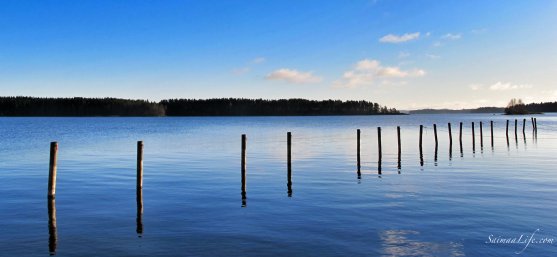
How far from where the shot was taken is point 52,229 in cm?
1410

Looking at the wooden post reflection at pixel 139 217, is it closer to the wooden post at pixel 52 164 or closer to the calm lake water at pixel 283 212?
the calm lake water at pixel 283 212

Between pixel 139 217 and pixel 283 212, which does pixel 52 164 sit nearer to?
pixel 139 217

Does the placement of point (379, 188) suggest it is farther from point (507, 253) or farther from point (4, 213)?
point (4, 213)

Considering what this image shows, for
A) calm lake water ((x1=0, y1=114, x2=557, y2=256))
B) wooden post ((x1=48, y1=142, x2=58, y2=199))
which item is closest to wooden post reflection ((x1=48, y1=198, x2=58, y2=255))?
calm lake water ((x1=0, y1=114, x2=557, y2=256))

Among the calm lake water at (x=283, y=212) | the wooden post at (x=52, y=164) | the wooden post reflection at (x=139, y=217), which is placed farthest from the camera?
the wooden post at (x=52, y=164)

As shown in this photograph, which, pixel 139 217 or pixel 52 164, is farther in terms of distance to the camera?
pixel 52 164

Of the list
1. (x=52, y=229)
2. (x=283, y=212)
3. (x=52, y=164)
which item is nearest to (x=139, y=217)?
(x=52, y=229)

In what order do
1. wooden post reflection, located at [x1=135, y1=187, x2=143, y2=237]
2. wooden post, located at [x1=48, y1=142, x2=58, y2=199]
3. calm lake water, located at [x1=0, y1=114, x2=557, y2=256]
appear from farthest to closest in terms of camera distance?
wooden post, located at [x1=48, y1=142, x2=58, y2=199] → wooden post reflection, located at [x1=135, y1=187, x2=143, y2=237] → calm lake water, located at [x1=0, y1=114, x2=557, y2=256]

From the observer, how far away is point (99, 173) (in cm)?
2764

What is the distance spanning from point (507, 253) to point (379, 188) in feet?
33.4

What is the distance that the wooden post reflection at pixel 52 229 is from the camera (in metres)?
12.3

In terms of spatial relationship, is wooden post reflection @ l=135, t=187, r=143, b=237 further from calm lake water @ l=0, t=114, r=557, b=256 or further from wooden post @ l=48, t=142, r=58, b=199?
wooden post @ l=48, t=142, r=58, b=199

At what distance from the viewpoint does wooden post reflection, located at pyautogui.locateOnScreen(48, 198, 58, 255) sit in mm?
12315

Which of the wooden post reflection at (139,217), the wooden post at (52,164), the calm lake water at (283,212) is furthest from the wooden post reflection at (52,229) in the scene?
the wooden post reflection at (139,217)
